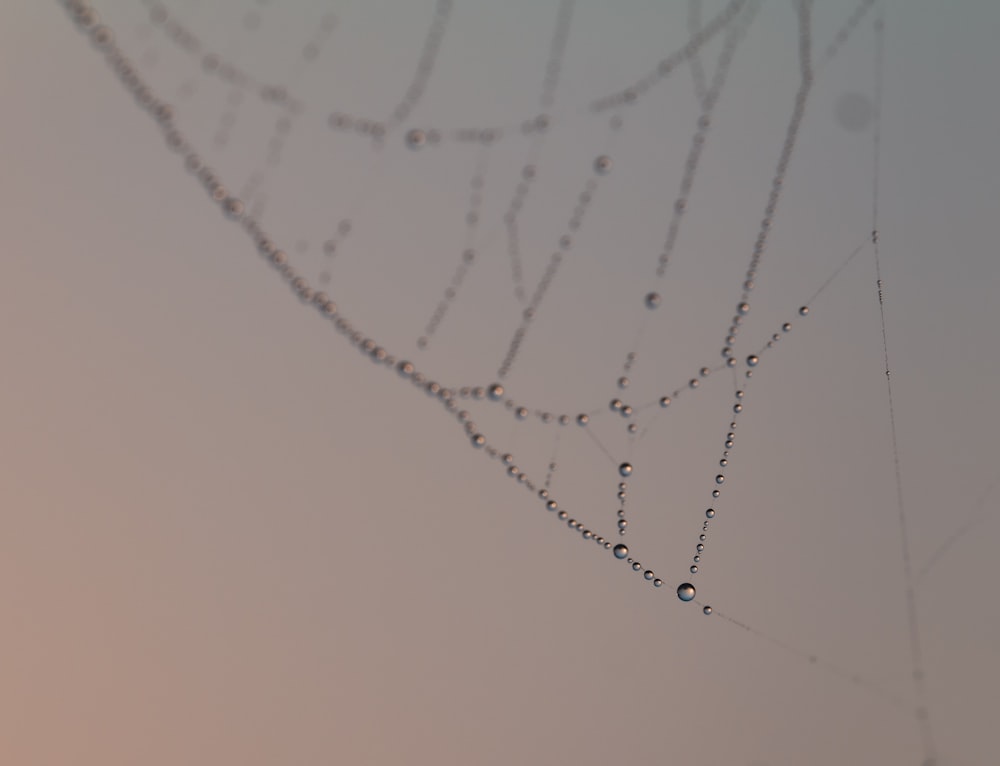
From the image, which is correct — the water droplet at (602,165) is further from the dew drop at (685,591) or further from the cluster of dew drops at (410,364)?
the dew drop at (685,591)

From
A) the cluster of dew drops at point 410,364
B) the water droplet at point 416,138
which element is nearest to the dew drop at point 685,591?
the cluster of dew drops at point 410,364

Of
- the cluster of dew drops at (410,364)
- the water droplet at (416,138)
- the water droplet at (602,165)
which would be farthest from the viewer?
the water droplet at (602,165)

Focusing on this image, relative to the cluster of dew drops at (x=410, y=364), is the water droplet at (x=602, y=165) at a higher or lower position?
higher

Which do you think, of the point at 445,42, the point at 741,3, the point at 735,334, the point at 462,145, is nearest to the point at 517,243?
the point at 462,145

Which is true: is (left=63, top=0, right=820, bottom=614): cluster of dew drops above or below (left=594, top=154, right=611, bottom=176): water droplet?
below

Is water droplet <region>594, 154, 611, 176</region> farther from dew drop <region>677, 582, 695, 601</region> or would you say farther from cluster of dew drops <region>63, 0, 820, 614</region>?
dew drop <region>677, 582, 695, 601</region>

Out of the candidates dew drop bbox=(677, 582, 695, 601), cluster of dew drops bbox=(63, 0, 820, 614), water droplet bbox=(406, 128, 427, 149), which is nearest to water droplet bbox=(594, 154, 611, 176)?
cluster of dew drops bbox=(63, 0, 820, 614)

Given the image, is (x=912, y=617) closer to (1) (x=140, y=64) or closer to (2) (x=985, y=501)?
(2) (x=985, y=501)
